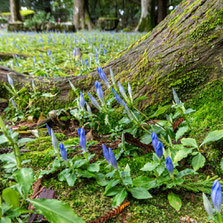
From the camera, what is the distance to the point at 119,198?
1318 mm

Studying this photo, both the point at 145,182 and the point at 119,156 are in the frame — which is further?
the point at 119,156

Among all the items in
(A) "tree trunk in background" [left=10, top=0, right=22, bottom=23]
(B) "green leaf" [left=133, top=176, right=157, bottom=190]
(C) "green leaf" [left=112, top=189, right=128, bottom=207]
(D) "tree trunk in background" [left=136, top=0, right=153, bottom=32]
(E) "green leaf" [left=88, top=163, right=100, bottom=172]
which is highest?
(A) "tree trunk in background" [left=10, top=0, right=22, bottom=23]

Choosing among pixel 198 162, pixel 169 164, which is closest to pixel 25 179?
pixel 169 164

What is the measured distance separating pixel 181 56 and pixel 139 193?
4.50 feet

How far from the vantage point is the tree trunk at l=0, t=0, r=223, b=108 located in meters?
2.00

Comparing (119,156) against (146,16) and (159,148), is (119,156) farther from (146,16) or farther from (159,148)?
(146,16)

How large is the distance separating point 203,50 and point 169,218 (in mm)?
1497

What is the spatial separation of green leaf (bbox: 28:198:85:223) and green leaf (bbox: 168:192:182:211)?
54 centimetres

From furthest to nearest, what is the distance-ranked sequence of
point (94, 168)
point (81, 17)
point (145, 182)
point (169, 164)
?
point (81, 17) → point (94, 168) → point (145, 182) → point (169, 164)

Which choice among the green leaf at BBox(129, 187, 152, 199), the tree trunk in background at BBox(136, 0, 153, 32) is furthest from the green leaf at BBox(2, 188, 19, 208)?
the tree trunk in background at BBox(136, 0, 153, 32)

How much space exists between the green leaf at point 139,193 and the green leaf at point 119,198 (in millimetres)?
55

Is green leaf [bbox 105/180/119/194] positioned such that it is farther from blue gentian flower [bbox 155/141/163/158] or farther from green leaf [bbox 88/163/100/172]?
blue gentian flower [bbox 155/141/163/158]

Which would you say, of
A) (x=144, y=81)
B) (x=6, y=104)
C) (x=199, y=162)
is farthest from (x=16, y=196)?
(x=6, y=104)

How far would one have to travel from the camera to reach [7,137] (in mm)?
1201
